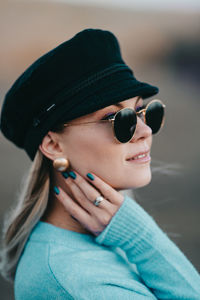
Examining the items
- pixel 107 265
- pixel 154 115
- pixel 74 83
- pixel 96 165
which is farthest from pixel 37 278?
pixel 154 115

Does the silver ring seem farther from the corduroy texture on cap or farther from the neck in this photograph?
the corduroy texture on cap

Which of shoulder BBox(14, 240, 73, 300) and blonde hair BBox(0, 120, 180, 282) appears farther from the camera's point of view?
blonde hair BBox(0, 120, 180, 282)

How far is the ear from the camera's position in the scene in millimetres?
1378

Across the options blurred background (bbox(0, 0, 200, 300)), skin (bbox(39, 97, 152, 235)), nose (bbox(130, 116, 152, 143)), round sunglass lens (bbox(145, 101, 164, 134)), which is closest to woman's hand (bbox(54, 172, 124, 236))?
skin (bbox(39, 97, 152, 235))

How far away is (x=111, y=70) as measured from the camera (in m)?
1.30

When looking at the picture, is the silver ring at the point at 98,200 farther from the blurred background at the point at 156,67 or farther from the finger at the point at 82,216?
the blurred background at the point at 156,67

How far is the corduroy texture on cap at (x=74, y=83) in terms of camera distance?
1.26 m

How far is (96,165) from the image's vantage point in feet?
4.35

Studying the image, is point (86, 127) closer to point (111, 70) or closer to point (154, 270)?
point (111, 70)

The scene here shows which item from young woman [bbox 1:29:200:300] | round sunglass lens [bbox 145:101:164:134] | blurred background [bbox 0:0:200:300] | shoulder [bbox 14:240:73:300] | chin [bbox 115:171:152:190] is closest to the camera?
shoulder [bbox 14:240:73:300]

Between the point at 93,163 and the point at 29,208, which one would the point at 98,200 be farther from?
the point at 29,208

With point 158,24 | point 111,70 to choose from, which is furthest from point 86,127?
point 158,24

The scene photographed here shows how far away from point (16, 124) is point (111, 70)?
0.54 meters

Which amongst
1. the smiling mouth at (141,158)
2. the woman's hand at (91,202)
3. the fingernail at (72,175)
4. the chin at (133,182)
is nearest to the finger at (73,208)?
the woman's hand at (91,202)
